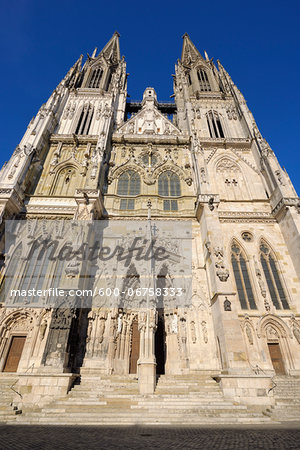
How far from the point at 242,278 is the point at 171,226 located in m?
5.79

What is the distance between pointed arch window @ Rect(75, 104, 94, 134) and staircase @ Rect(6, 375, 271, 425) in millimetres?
22363

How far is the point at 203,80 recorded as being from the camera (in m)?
30.9

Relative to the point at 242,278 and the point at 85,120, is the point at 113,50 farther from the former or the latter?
the point at 242,278

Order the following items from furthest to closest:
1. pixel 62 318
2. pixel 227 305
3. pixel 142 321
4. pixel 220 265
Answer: pixel 220 265, pixel 227 305, pixel 142 321, pixel 62 318

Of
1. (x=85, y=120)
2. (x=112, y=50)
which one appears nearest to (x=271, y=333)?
(x=85, y=120)

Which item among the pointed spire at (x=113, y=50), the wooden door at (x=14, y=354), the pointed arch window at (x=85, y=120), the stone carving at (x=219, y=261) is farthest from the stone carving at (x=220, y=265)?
the pointed spire at (x=113, y=50)

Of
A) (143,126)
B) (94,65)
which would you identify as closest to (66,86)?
(94,65)

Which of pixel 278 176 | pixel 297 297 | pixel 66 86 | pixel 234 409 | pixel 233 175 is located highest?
pixel 66 86

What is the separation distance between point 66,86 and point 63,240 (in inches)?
863

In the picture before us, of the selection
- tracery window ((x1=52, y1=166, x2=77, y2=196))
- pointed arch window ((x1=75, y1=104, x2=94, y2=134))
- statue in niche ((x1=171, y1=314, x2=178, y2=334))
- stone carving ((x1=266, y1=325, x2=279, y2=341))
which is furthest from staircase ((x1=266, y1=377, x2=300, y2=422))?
pointed arch window ((x1=75, y1=104, x2=94, y2=134))

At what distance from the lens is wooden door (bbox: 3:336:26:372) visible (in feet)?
37.0

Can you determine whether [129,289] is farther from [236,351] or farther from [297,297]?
[297,297]

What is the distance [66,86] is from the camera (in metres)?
26.8

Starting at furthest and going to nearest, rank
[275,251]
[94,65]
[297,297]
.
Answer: [94,65] < [275,251] < [297,297]
